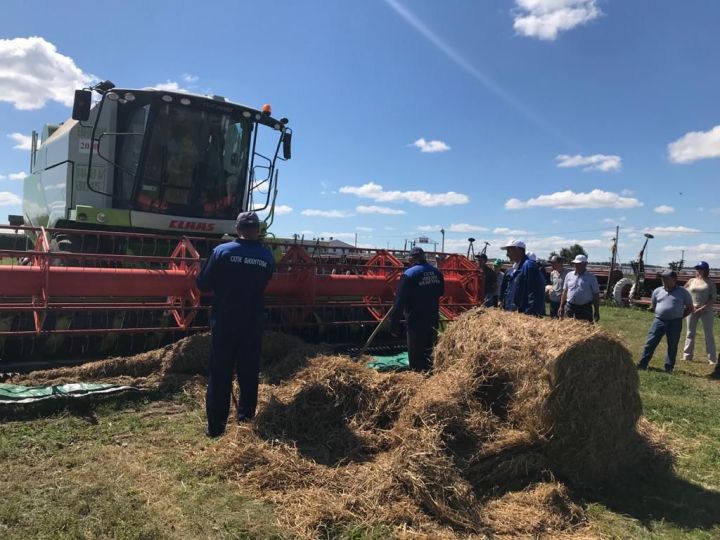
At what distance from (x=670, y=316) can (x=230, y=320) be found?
6.97 m

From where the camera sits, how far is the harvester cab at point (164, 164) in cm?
780

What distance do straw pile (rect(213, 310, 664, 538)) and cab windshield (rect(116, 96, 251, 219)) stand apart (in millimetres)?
4546

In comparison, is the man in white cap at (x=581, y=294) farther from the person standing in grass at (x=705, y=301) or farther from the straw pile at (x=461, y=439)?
the straw pile at (x=461, y=439)

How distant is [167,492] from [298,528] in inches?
37.7

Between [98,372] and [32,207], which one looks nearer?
[98,372]

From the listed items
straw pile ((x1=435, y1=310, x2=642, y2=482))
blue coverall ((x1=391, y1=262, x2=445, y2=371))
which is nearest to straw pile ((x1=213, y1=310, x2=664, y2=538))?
straw pile ((x1=435, y1=310, x2=642, y2=482))

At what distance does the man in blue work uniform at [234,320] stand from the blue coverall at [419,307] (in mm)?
1632

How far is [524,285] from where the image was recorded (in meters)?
6.12

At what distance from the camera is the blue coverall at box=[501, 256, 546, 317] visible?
6.01 m

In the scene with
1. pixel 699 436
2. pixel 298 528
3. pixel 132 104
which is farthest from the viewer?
pixel 132 104

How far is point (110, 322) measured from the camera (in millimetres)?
6324

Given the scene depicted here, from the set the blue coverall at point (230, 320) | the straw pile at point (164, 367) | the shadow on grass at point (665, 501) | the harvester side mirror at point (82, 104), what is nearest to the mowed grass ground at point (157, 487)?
the shadow on grass at point (665, 501)

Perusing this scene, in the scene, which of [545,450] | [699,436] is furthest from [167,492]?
[699,436]

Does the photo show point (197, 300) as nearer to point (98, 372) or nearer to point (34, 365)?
point (98, 372)
